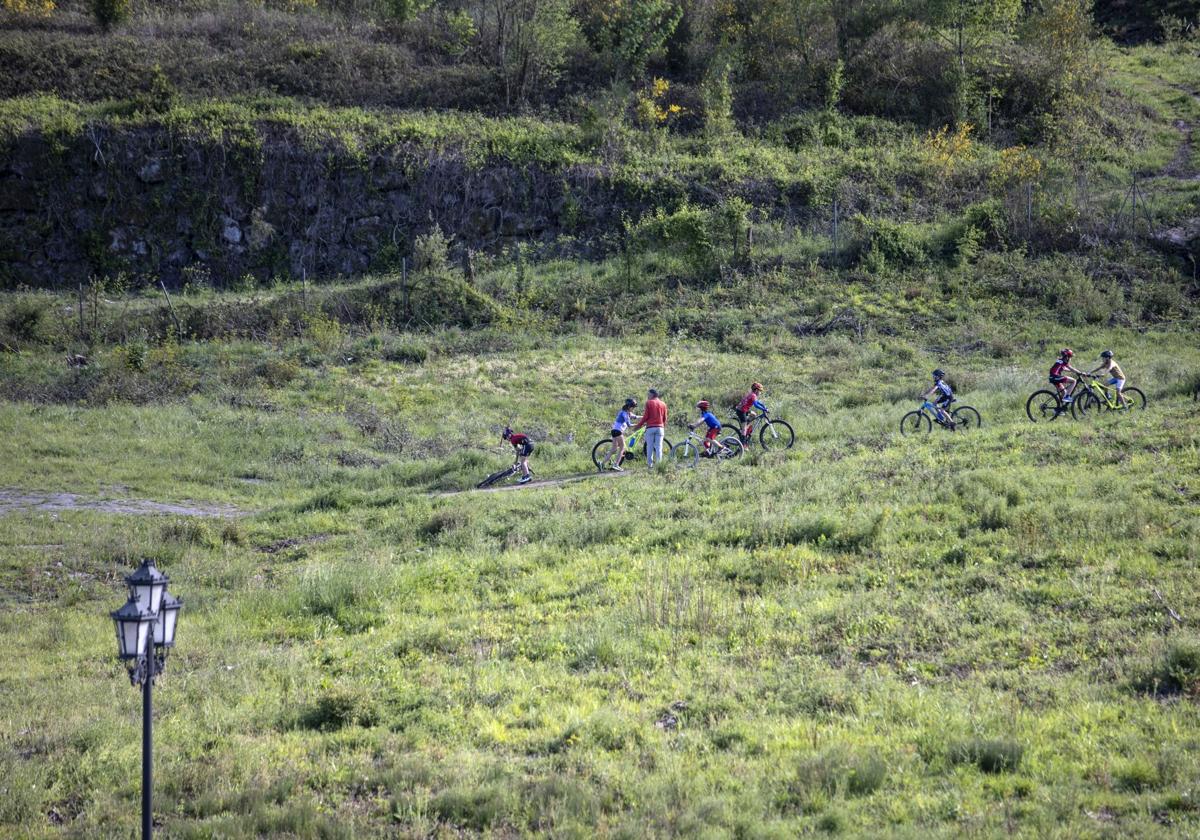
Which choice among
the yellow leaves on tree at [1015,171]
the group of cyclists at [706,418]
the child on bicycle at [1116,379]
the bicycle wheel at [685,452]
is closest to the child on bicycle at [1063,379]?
the group of cyclists at [706,418]

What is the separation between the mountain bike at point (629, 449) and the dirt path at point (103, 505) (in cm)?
801

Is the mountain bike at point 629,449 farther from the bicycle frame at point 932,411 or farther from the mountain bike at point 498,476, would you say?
the bicycle frame at point 932,411

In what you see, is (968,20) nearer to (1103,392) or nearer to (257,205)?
(1103,392)

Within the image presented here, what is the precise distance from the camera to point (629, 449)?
2402 cm

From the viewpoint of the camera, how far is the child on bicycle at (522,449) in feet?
73.8

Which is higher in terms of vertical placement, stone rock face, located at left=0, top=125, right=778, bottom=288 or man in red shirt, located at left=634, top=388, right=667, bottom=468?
stone rock face, located at left=0, top=125, right=778, bottom=288

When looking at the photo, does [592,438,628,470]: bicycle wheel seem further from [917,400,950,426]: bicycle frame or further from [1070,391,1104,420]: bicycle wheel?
[1070,391,1104,420]: bicycle wheel

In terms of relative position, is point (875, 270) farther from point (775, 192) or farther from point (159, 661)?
point (159, 661)

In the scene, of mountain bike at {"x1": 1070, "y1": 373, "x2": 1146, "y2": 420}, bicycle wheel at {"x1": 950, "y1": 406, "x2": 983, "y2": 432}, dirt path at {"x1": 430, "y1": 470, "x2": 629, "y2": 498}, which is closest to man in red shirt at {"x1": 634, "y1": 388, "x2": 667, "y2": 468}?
dirt path at {"x1": 430, "y1": 470, "x2": 629, "y2": 498}

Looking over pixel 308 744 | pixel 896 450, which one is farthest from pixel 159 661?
pixel 896 450

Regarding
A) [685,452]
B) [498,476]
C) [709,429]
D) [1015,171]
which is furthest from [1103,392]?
[1015,171]

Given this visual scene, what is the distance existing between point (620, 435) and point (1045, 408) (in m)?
10.5

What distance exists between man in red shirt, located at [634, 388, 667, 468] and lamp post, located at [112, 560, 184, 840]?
49.9 ft

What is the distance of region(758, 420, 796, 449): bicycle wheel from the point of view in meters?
24.2
